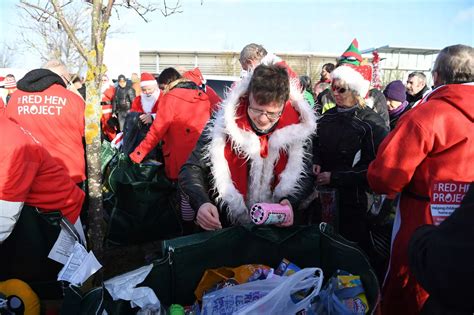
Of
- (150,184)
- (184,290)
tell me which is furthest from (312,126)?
(150,184)

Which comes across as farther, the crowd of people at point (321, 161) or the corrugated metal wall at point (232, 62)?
the corrugated metal wall at point (232, 62)

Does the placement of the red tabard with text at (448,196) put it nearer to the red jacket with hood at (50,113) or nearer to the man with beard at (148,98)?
the red jacket with hood at (50,113)

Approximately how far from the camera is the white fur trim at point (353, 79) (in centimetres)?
285

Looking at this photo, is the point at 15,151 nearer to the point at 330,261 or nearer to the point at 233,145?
the point at 233,145

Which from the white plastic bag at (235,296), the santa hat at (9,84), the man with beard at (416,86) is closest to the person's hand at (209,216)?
the white plastic bag at (235,296)

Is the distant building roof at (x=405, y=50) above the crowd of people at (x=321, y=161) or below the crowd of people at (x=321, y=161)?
above

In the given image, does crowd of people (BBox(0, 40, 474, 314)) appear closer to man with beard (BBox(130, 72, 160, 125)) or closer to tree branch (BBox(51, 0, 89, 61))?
tree branch (BBox(51, 0, 89, 61))

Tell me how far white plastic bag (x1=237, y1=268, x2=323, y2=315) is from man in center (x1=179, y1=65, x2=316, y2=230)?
52 cm

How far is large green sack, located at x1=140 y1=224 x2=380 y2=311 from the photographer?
1.73 m

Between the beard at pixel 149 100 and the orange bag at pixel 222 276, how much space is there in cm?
417

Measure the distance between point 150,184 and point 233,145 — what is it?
1.85 meters

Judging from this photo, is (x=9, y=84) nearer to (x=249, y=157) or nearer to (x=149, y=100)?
(x=149, y=100)

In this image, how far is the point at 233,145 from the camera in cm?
212

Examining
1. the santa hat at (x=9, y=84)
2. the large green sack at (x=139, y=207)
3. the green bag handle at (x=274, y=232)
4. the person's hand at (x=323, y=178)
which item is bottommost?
the large green sack at (x=139, y=207)
